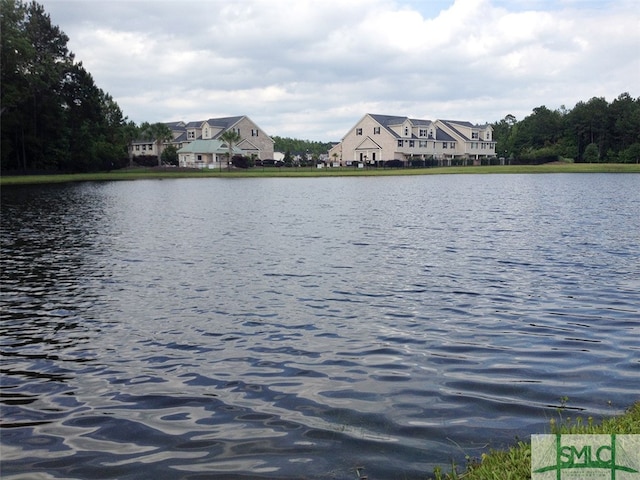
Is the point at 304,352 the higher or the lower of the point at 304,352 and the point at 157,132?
the lower

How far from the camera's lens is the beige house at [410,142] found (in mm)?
118250

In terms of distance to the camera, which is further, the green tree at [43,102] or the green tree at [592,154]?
the green tree at [592,154]

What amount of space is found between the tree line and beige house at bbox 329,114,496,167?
1056 centimetres

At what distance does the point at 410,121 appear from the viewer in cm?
12156

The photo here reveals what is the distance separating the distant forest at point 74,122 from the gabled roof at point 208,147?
245 inches

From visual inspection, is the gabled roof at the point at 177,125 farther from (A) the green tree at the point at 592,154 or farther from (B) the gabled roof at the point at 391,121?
(A) the green tree at the point at 592,154

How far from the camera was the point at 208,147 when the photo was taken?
120 m

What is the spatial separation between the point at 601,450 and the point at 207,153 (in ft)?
393

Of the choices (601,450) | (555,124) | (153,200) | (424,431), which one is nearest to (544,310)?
(424,431)

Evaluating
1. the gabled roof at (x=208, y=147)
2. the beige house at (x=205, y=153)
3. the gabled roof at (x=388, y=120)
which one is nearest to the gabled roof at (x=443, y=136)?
the gabled roof at (x=388, y=120)

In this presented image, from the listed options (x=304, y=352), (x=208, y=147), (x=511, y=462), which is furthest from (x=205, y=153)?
(x=511, y=462)

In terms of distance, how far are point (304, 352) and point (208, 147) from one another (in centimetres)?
11450

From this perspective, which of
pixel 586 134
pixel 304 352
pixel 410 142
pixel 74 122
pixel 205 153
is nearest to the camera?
Answer: pixel 304 352

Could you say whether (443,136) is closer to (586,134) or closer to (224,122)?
(586,134)
